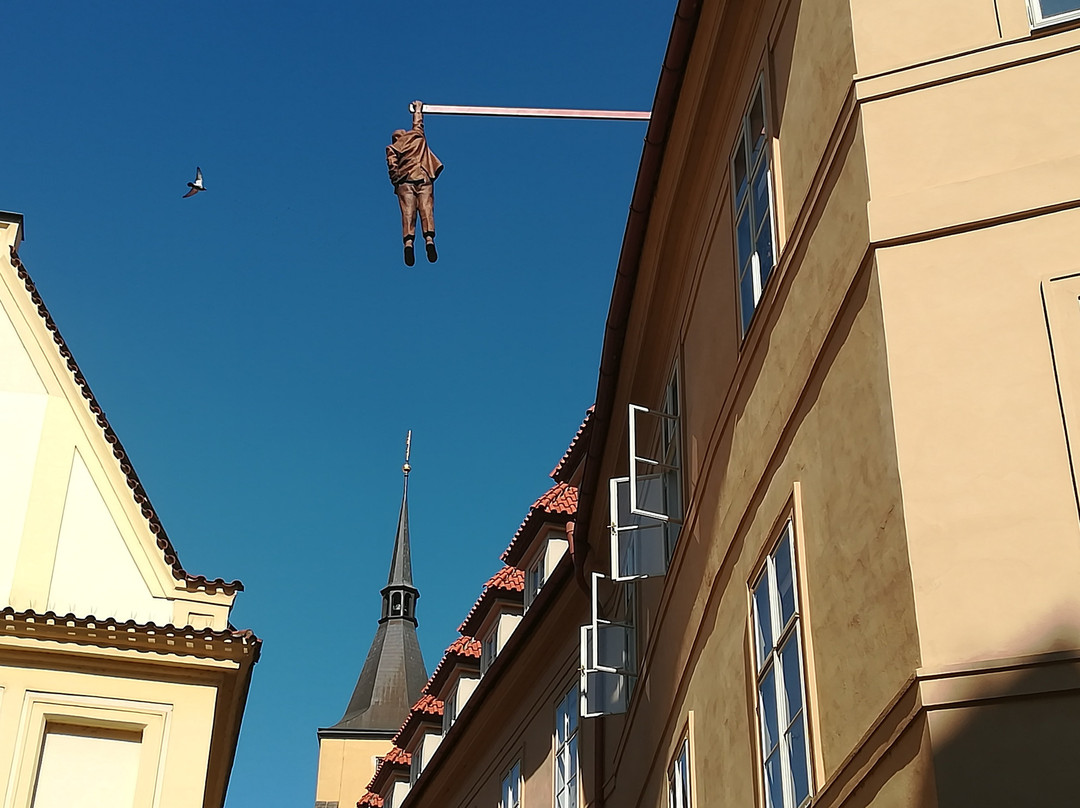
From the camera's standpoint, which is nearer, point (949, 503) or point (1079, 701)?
point (1079, 701)

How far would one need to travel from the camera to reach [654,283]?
13086 mm

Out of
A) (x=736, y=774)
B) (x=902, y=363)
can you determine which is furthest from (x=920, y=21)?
(x=736, y=774)

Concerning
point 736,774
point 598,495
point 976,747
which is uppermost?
point 598,495

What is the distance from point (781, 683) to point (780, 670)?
8 cm

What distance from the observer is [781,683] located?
855cm

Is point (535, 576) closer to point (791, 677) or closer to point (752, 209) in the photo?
point (752, 209)

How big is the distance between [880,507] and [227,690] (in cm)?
1031

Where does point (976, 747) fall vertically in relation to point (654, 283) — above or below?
below

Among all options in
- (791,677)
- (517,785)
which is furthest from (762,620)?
(517,785)

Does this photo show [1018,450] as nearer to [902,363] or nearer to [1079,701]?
[902,363]

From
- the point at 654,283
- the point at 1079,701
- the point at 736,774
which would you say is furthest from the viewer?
the point at 654,283

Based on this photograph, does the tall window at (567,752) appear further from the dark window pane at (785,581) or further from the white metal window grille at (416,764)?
the white metal window grille at (416,764)

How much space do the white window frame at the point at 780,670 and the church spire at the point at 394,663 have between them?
5567cm

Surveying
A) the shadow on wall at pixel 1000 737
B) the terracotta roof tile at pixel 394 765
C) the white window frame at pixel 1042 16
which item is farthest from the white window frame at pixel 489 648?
the shadow on wall at pixel 1000 737
